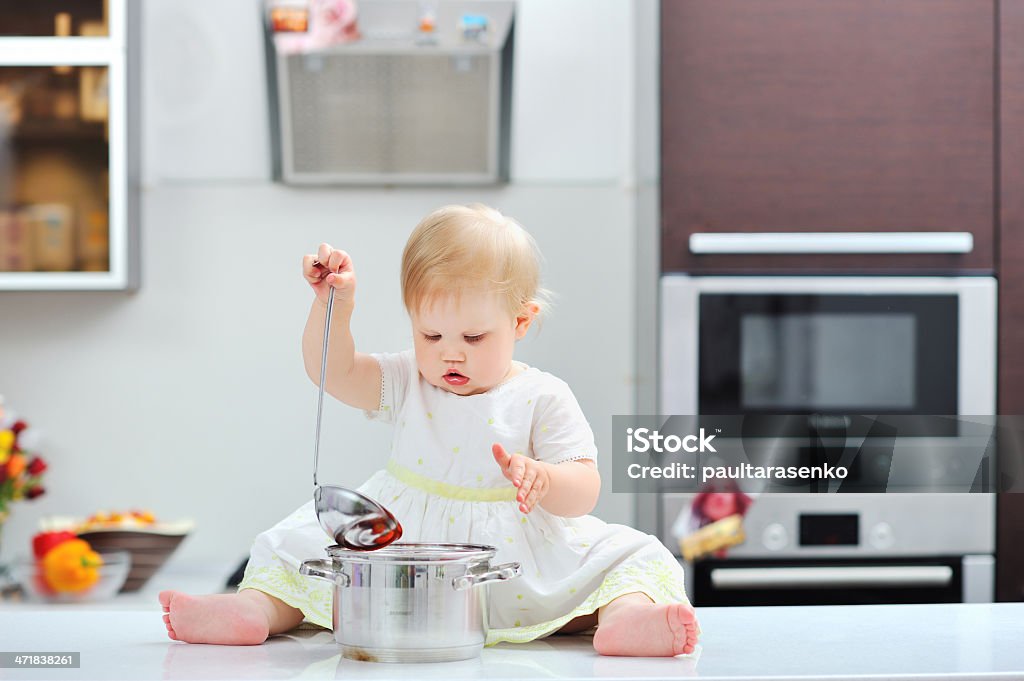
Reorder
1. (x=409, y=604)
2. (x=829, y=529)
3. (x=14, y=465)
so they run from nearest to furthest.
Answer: (x=409, y=604) → (x=829, y=529) → (x=14, y=465)

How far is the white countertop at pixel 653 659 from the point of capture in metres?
0.64

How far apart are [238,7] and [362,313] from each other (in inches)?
28.9

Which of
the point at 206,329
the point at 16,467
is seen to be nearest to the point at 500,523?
the point at 16,467

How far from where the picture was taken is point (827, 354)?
190 centimetres

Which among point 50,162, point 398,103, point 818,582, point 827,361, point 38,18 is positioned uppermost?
point 38,18

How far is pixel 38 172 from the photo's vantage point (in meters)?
2.09

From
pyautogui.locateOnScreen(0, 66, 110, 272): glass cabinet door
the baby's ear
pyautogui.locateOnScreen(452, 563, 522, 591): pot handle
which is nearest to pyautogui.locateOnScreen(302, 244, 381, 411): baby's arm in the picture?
the baby's ear

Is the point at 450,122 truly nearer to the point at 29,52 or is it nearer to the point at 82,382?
the point at 29,52

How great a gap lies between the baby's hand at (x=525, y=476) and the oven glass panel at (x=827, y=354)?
1.18m

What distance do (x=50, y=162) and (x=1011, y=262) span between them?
1861 mm

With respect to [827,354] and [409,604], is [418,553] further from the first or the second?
[827,354]

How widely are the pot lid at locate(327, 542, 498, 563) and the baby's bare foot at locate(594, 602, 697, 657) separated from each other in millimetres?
100

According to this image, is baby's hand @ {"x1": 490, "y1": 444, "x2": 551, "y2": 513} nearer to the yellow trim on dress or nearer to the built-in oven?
the yellow trim on dress

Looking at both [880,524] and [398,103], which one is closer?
[880,524]
